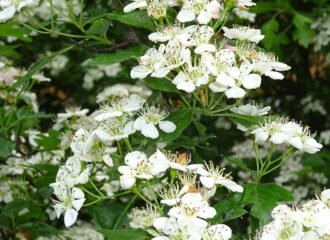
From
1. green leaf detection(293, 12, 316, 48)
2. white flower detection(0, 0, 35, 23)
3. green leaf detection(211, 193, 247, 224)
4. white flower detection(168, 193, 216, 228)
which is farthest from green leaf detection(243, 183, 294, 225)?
green leaf detection(293, 12, 316, 48)

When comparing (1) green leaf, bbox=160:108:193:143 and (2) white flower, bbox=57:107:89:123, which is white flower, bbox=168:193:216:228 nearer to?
(1) green leaf, bbox=160:108:193:143

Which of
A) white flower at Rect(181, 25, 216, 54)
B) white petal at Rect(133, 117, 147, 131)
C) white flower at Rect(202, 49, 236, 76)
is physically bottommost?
white petal at Rect(133, 117, 147, 131)

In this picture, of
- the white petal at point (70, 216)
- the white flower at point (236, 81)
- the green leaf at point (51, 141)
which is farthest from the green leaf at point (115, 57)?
the green leaf at point (51, 141)

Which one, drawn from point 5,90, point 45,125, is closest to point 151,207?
point 5,90

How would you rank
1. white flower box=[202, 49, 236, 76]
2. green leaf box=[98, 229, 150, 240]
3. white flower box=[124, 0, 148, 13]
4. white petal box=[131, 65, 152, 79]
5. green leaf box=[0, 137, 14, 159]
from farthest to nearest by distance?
1. green leaf box=[0, 137, 14, 159]
2. white flower box=[124, 0, 148, 13]
3. white petal box=[131, 65, 152, 79]
4. white flower box=[202, 49, 236, 76]
5. green leaf box=[98, 229, 150, 240]

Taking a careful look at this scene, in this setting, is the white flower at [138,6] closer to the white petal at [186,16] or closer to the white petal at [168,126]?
the white petal at [186,16]

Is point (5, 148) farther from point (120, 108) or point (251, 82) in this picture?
point (251, 82)
